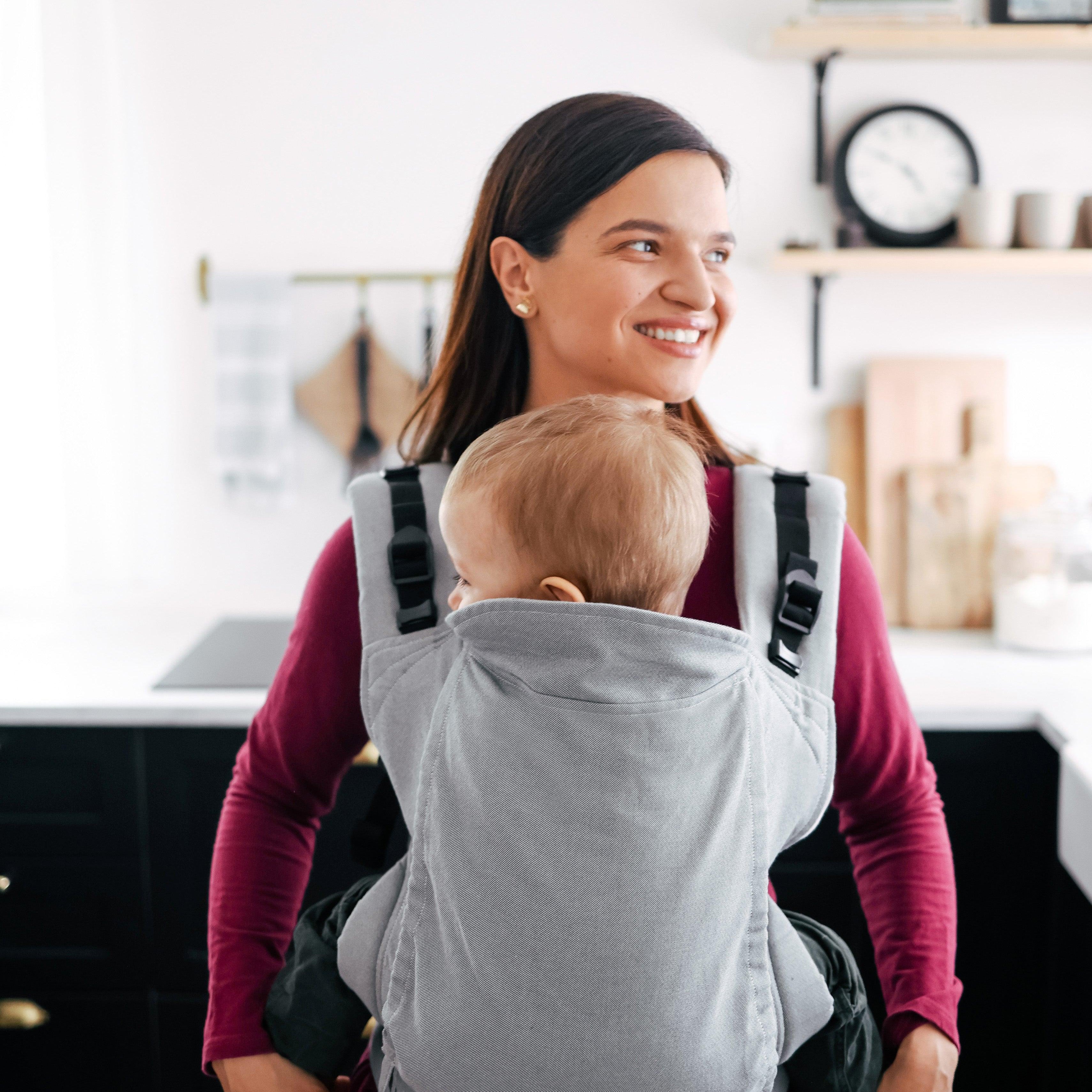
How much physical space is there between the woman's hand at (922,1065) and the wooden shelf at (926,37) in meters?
1.66

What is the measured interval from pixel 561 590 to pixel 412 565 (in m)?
0.18

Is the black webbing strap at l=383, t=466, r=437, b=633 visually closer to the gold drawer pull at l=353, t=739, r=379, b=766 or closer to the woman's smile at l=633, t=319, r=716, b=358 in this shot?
the woman's smile at l=633, t=319, r=716, b=358

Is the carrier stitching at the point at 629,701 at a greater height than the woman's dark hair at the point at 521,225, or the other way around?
the woman's dark hair at the point at 521,225

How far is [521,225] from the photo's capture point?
0.98 m

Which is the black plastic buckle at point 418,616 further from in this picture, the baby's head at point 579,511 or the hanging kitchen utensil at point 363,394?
the hanging kitchen utensil at point 363,394

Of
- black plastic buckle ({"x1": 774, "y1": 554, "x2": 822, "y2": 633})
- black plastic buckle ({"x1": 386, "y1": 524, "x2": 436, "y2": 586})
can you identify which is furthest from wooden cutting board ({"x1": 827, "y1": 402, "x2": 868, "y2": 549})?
black plastic buckle ({"x1": 386, "y1": 524, "x2": 436, "y2": 586})

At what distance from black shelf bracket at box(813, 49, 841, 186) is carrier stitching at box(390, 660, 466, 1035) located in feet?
5.44

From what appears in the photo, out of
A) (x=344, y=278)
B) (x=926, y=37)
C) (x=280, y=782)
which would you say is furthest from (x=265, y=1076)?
(x=926, y=37)

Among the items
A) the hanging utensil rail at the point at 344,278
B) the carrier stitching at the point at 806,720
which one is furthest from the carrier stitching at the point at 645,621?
the hanging utensil rail at the point at 344,278

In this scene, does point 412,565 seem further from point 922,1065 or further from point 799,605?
point 922,1065

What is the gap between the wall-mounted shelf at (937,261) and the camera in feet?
6.30

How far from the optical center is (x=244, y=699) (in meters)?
1.60

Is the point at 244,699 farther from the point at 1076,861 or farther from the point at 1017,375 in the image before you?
the point at 1017,375

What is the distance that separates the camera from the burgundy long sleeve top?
92cm
